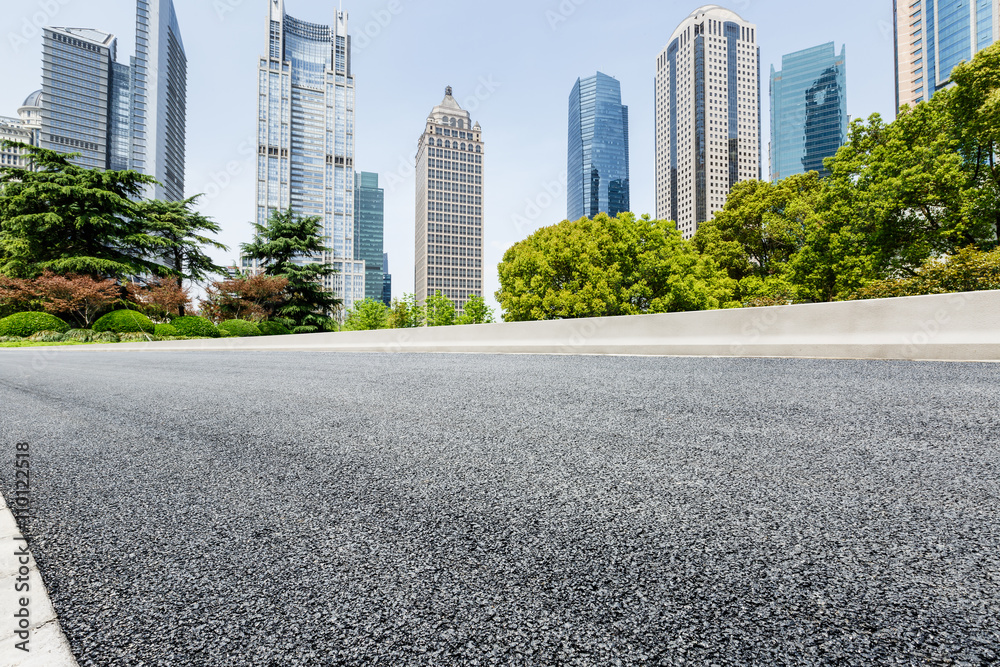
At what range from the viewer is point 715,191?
142 meters

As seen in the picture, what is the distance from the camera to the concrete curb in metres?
1.12

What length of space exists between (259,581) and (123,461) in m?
2.03

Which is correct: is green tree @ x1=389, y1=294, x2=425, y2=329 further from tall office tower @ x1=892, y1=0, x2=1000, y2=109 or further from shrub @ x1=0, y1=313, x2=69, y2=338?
tall office tower @ x1=892, y1=0, x2=1000, y2=109

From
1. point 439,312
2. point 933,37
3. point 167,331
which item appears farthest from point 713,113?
point 167,331

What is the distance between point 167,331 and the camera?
27.7m

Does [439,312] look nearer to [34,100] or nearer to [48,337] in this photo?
[48,337]

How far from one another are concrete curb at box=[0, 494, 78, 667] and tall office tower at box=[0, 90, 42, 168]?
146m

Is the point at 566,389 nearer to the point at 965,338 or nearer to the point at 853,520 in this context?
the point at 853,520

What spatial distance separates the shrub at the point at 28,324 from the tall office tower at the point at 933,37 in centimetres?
13474

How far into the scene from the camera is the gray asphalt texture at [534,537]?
1.14m

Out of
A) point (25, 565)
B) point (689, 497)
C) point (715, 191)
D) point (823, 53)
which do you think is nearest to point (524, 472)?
point (689, 497)

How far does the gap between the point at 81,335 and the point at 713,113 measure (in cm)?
16824

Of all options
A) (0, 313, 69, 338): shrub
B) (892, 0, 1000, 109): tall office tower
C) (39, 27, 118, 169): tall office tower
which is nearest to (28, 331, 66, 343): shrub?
(0, 313, 69, 338): shrub

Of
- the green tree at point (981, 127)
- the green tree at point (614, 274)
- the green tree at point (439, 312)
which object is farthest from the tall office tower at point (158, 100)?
the green tree at point (981, 127)
